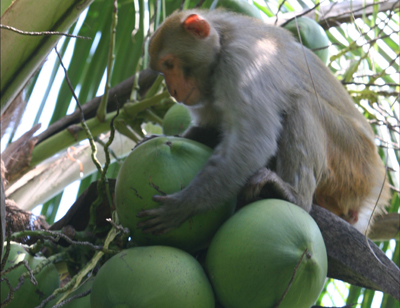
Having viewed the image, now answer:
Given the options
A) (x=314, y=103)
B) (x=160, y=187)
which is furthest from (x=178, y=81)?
(x=160, y=187)

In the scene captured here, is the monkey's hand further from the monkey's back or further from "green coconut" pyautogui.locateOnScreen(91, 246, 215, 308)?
the monkey's back

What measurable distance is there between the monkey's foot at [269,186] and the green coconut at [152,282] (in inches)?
19.6

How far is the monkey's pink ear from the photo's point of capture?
7.07ft

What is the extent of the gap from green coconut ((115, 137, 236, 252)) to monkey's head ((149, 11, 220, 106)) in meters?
0.79

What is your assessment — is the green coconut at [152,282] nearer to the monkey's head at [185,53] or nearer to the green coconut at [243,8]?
the monkey's head at [185,53]

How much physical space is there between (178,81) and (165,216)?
1009mm

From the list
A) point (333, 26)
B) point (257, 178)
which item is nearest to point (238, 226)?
point (257, 178)

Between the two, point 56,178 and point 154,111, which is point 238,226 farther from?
point 56,178

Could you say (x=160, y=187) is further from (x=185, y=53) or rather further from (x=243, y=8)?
(x=243, y=8)

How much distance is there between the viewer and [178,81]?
84.0 inches

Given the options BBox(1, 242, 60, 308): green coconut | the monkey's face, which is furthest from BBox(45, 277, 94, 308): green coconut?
the monkey's face

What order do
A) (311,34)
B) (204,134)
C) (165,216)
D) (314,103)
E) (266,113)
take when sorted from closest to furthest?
(165,216), (266,113), (314,103), (204,134), (311,34)

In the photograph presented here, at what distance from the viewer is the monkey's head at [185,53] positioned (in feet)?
6.97

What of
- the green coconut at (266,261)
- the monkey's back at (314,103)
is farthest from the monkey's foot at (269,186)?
the green coconut at (266,261)
